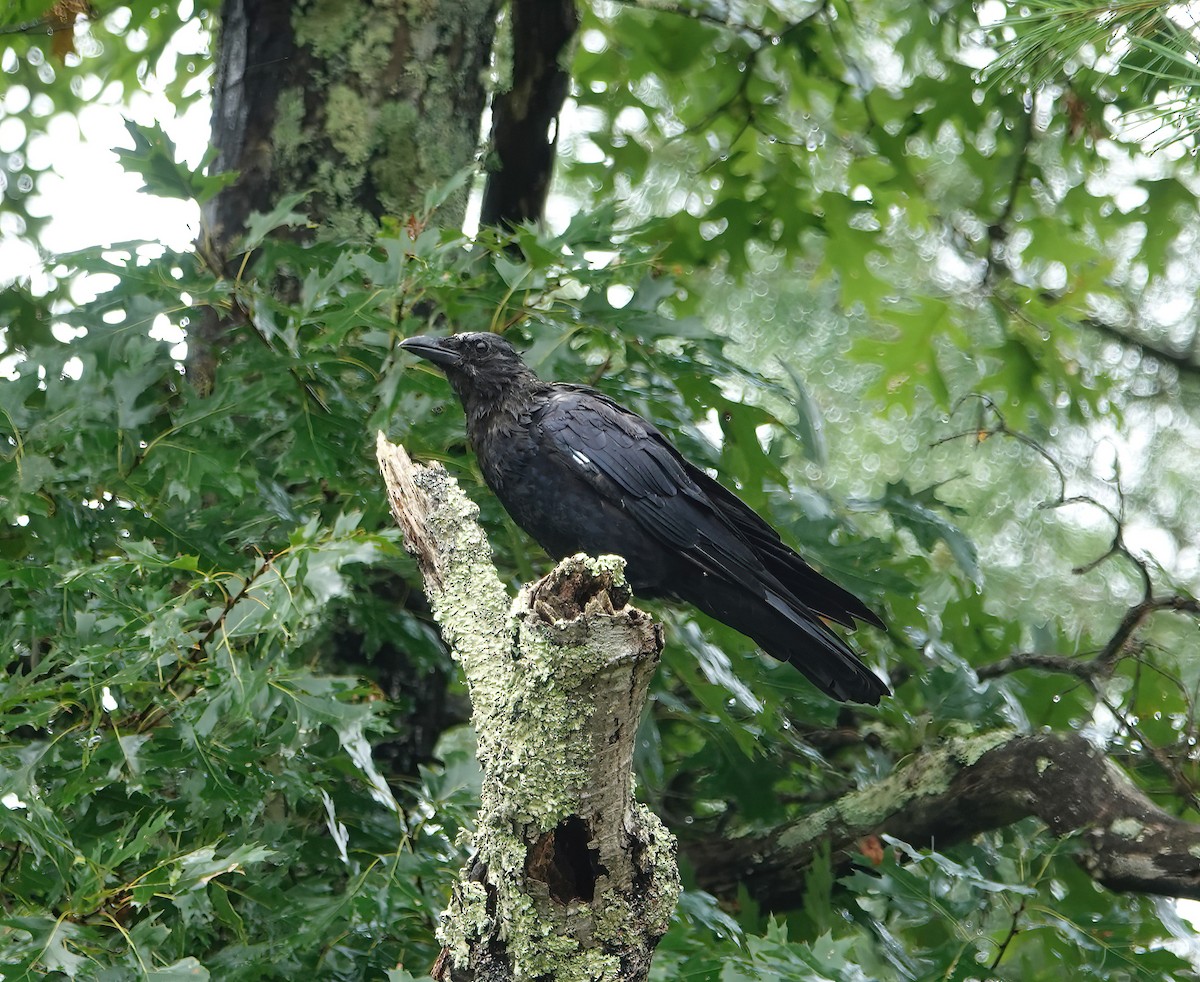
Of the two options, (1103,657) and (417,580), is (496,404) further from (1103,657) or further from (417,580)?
(1103,657)

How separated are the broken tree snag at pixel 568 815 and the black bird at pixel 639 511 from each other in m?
1.17

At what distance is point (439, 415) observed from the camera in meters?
3.82

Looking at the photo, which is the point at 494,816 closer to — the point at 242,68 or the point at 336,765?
the point at 336,765

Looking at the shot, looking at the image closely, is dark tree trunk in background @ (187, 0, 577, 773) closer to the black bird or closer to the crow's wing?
the black bird

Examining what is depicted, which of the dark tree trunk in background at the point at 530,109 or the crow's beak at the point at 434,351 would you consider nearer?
the crow's beak at the point at 434,351

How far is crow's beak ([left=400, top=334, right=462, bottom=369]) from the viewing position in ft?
11.5

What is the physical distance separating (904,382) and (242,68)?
2676 mm

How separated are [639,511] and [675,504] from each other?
10 cm

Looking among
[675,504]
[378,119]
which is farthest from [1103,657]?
[378,119]

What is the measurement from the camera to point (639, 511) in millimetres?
3391

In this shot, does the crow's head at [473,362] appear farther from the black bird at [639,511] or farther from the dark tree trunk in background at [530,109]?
the dark tree trunk in background at [530,109]

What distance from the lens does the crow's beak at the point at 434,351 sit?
352 cm

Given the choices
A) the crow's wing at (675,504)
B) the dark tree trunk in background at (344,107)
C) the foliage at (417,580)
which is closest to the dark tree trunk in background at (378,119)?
the dark tree trunk in background at (344,107)

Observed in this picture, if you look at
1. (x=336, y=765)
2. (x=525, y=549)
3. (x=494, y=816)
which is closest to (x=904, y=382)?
(x=525, y=549)
